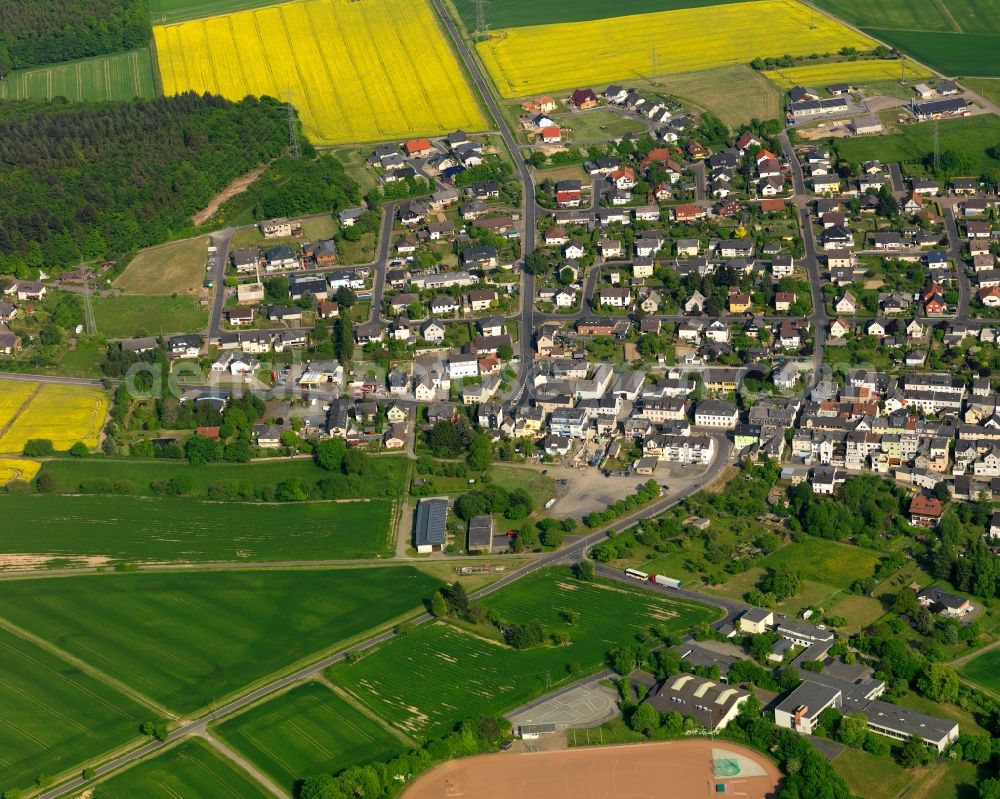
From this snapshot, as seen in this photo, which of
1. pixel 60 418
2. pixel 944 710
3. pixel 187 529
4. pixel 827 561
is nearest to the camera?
pixel 944 710

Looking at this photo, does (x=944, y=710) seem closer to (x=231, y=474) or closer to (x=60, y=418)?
(x=231, y=474)

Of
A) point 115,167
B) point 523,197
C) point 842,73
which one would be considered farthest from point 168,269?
point 842,73

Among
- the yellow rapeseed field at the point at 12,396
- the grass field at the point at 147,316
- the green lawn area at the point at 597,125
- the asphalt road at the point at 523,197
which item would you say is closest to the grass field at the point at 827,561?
the asphalt road at the point at 523,197

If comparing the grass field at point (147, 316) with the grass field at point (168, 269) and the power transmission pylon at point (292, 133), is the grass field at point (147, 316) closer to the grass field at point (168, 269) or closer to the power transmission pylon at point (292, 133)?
the grass field at point (168, 269)

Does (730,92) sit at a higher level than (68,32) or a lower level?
lower

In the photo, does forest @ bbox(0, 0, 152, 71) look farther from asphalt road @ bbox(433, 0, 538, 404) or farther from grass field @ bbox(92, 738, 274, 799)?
grass field @ bbox(92, 738, 274, 799)
